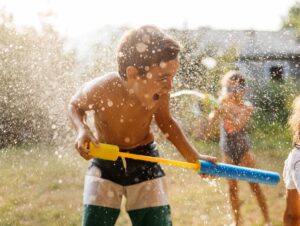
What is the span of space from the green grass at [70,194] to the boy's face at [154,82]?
5.98ft

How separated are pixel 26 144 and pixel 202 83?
3671 mm

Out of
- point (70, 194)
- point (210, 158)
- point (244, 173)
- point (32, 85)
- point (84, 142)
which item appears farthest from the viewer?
point (32, 85)

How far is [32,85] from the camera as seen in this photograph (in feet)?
35.3

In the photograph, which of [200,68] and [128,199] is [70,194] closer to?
[128,199]

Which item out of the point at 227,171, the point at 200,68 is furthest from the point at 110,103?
the point at 200,68

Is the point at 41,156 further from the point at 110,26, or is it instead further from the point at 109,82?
the point at 110,26

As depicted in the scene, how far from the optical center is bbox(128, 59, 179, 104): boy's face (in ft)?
8.29

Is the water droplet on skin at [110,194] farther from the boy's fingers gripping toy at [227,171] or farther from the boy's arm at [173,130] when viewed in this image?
the boy's arm at [173,130]

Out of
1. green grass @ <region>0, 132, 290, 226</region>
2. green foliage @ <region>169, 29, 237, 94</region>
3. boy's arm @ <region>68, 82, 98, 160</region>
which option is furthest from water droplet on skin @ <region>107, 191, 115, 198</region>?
green foliage @ <region>169, 29, 237, 94</region>

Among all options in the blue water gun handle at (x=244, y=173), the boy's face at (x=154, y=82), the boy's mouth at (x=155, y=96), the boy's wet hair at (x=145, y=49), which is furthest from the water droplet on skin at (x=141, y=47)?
the blue water gun handle at (x=244, y=173)

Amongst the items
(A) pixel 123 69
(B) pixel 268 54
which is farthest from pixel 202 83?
(B) pixel 268 54

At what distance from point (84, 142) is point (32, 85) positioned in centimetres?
883

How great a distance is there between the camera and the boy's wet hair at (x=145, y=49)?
2.58 meters

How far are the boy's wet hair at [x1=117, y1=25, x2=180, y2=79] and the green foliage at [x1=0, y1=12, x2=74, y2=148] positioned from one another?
6.89 meters
